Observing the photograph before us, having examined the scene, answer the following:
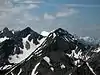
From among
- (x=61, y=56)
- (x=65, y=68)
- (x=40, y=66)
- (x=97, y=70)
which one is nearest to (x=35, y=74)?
(x=40, y=66)

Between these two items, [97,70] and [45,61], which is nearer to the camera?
[45,61]

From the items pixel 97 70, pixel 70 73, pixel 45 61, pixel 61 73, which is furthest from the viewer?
pixel 97 70

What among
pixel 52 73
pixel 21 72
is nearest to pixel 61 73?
pixel 52 73

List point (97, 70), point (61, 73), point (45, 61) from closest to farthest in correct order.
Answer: point (61, 73), point (45, 61), point (97, 70)

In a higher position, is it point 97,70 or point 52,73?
point 52,73

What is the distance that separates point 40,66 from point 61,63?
20.0m

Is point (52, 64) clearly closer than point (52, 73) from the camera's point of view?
No

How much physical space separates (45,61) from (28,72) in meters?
13.7

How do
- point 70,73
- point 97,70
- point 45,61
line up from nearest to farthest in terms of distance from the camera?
point 70,73, point 45,61, point 97,70

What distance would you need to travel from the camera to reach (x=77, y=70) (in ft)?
520

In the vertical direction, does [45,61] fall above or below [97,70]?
above

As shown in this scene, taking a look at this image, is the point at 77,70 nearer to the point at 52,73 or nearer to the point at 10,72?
the point at 52,73

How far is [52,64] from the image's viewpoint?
7037 inches

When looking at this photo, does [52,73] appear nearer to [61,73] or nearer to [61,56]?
[61,73]
